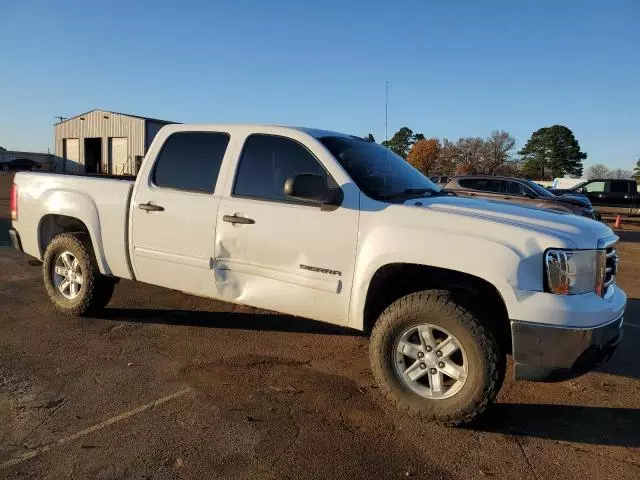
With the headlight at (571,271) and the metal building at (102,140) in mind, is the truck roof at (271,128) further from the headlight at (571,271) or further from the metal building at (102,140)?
the metal building at (102,140)

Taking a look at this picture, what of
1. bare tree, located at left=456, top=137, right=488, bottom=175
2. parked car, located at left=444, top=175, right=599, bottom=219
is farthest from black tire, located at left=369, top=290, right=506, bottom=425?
bare tree, located at left=456, top=137, right=488, bottom=175

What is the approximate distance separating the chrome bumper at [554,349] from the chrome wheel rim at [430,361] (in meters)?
0.36

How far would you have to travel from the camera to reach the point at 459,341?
11.4 ft

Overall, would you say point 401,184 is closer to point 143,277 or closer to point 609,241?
point 609,241

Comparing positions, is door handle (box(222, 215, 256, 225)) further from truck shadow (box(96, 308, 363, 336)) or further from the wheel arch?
truck shadow (box(96, 308, 363, 336))

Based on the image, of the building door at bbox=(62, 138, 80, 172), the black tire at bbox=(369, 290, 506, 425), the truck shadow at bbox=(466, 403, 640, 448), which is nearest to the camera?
the black tire at bbox=(369, 290, 506, 425)

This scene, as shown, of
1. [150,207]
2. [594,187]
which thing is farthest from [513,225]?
[594,187]

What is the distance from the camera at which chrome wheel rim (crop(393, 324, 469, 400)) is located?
3.54 m

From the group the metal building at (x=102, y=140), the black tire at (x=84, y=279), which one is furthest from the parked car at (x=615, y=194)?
the metal building at (x=102, y=140)

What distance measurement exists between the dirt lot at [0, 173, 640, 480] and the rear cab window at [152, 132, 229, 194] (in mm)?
1480

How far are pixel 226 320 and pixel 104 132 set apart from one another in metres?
42.3

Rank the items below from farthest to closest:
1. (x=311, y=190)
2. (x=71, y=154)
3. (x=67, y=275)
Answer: (x=71, y=154)
(x=67, y=275)
(x=311, y=190)

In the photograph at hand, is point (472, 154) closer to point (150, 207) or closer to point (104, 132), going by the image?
point (104, 132)

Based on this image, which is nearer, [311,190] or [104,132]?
[311,190]
